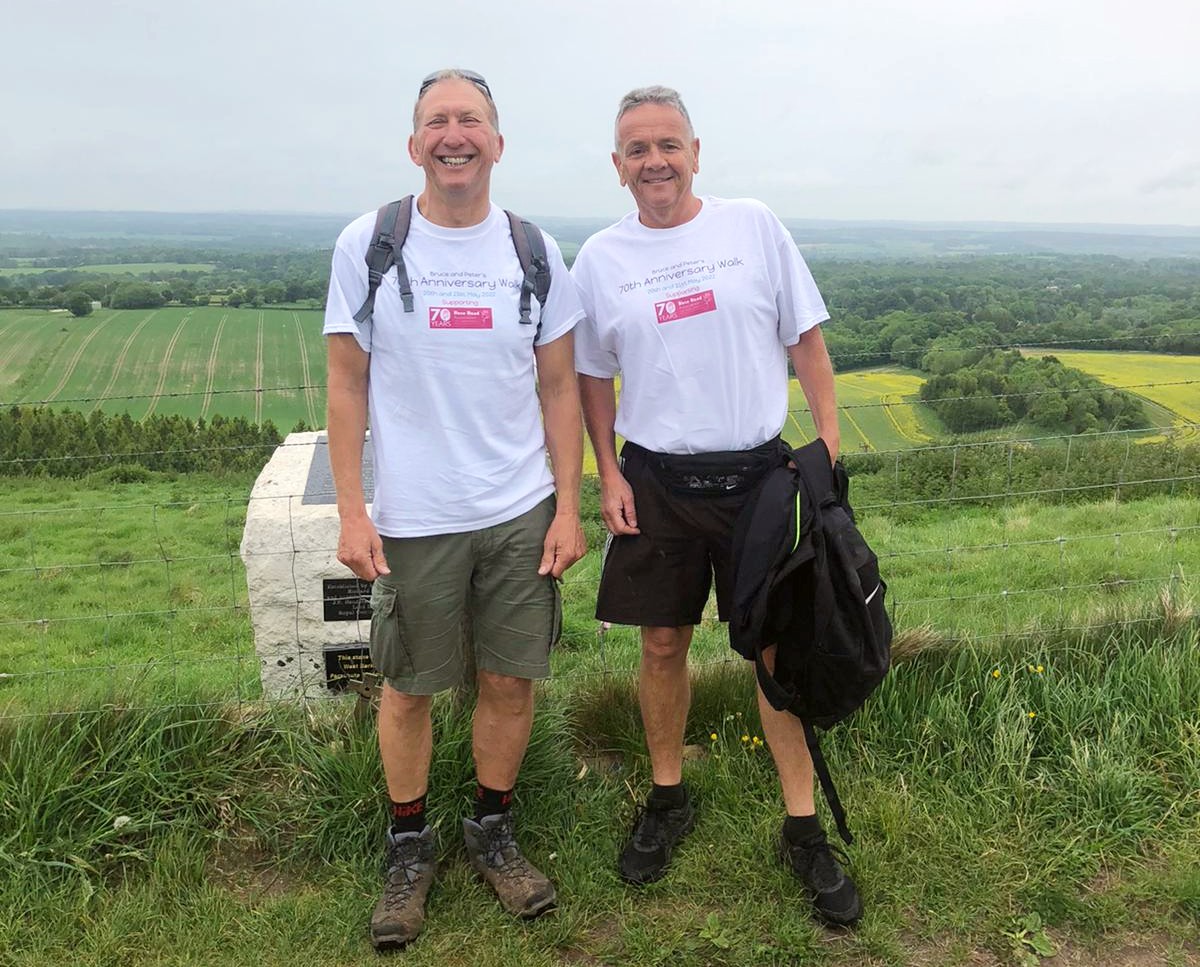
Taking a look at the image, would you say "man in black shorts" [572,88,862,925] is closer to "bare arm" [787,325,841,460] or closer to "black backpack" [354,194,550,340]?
"bare arm" [787,325,841,460]

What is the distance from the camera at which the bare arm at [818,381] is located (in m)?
2.69

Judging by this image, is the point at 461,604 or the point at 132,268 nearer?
the point at 461,604

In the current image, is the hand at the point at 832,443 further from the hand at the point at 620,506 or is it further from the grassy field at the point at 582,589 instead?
the grassy field at the point at 582,589

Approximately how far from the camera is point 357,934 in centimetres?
258

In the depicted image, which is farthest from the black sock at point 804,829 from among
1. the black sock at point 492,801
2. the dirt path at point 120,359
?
the dirt path at point 120,359

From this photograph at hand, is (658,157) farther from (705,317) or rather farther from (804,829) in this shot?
(804,829)

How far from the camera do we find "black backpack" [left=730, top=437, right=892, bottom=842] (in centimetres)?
251

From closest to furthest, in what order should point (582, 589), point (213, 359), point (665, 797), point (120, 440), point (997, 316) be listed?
point (665, 797) < point (582, 589) < point (997, 316) < point (213, 359) < point (120, 440)

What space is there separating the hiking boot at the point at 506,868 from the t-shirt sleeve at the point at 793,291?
5.75 feet

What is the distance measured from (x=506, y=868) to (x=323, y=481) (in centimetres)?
201

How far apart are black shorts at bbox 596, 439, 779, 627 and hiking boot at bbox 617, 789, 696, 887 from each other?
0.66 metres

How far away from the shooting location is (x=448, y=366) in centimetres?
240

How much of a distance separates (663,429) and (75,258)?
181 ft

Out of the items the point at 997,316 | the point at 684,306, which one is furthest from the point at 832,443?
the point at 997,316
